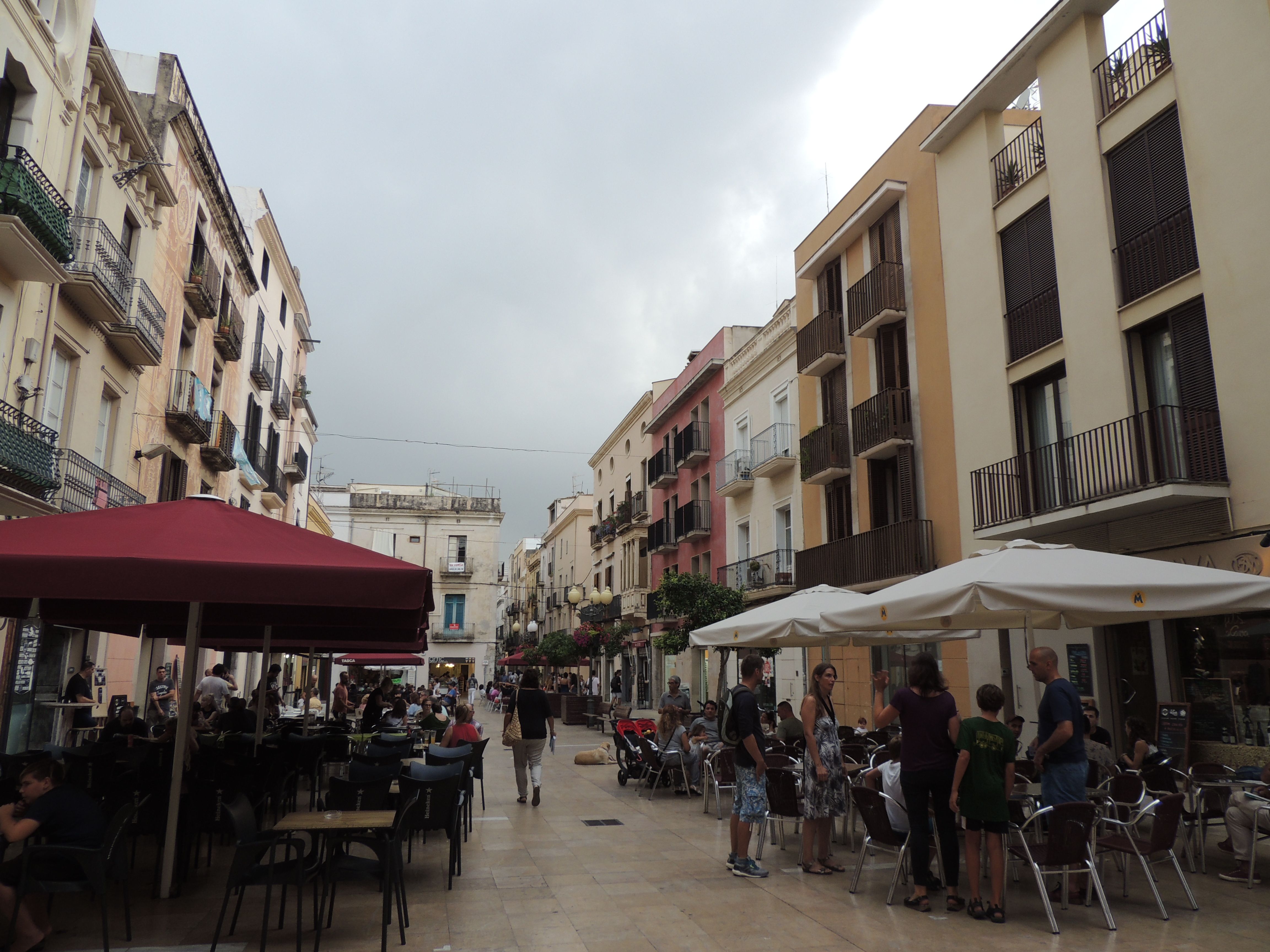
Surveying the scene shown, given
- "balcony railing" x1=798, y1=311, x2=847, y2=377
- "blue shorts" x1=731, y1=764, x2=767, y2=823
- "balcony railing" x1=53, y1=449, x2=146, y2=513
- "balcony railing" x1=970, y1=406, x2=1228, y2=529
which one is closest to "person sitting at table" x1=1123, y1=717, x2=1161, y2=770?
"balcony railing" x1=970, y1=406, x2=1228, y2=529

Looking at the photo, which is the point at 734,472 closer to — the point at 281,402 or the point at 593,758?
the point at 593,758

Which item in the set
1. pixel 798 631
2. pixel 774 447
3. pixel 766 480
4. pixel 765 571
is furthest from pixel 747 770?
pixel 766 480

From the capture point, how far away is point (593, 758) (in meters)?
16.6

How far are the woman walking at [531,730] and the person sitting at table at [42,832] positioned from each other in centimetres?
593

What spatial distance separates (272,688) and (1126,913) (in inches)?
717

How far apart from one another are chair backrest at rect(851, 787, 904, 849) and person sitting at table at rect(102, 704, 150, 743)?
803 centimetres

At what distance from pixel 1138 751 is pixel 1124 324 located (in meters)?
6.48

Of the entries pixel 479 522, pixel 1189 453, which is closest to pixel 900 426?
pixel 1189 453

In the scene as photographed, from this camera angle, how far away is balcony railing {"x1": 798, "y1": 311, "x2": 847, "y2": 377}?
21031 mm

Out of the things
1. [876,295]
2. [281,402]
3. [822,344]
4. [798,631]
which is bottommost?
[798,631]

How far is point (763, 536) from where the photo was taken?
25.5 metres

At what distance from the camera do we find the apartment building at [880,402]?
17328mm

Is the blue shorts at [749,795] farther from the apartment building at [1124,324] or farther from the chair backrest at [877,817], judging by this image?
the apartment building at [1124,324]

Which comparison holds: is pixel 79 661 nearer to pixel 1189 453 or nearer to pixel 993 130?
pixel 1189 453
